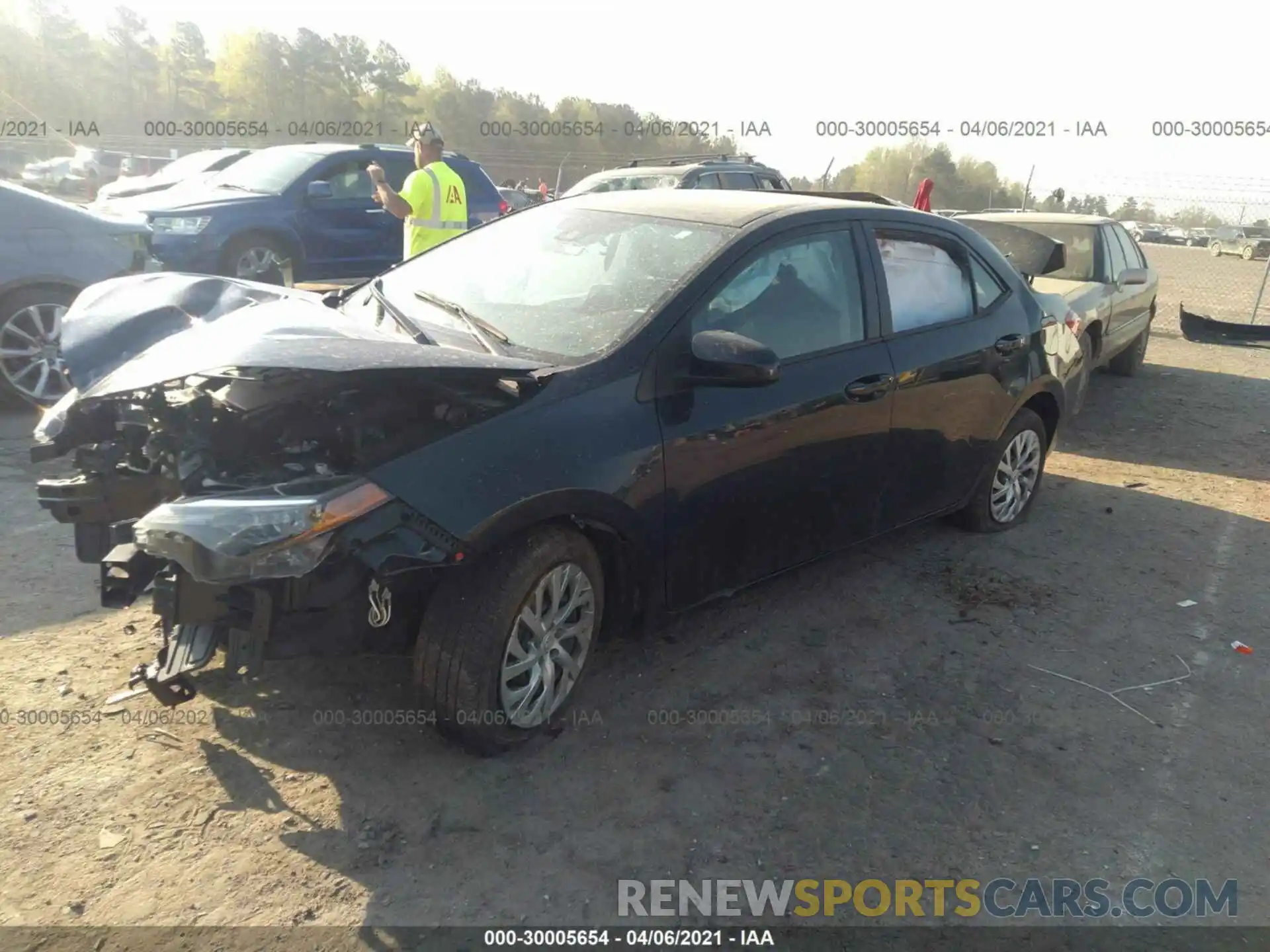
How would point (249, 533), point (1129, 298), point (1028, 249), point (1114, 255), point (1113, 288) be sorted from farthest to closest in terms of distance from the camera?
point (1129, 298) → point (1114, 255) → point (1113, 288) → point (1028, 249) → point (249, 533)

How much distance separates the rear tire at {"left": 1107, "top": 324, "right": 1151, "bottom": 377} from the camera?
9.69 metres

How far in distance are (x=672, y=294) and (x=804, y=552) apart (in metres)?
1.27

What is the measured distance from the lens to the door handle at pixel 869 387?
3.82 m

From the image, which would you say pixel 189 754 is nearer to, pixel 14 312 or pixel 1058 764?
pixel 1058 764

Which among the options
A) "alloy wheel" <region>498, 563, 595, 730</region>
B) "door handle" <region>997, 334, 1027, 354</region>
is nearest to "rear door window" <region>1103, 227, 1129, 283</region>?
"door handle" <region>997, 334, 1027, 354</region>

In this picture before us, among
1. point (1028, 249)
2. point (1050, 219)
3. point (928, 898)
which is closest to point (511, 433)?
point (928, 898)

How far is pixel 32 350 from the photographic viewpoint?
A: 6234mm

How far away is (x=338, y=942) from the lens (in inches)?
90.8

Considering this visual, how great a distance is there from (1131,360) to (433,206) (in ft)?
24.6

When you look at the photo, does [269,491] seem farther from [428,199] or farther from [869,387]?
[428,199]

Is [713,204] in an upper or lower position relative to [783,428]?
upper

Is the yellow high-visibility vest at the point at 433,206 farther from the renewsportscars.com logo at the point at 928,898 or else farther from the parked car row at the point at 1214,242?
the parked car row at the point at 1214,242

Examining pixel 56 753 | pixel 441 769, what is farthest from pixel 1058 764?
pixel 56 753

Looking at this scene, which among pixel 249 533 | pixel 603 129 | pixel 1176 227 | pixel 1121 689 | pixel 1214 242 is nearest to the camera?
pixel 249 533
